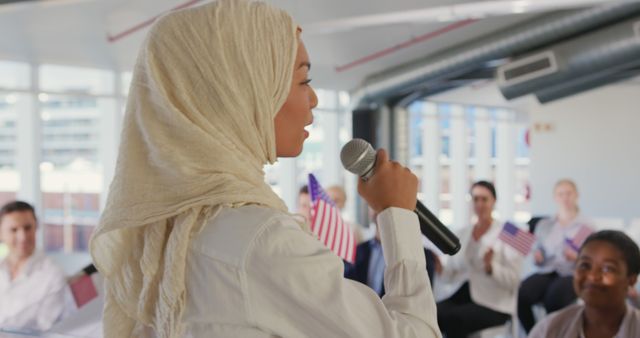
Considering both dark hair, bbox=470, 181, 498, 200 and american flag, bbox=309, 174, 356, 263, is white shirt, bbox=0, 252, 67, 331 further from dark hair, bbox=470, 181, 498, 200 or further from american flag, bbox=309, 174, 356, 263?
dark hair, bbox=470, 181, 498, 200

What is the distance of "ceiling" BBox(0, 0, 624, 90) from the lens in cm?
617

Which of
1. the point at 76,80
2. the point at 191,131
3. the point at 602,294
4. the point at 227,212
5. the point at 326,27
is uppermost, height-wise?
the point at 326,27

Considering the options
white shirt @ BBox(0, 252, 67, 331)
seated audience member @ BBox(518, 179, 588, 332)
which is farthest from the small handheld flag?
seated audience member @ BBox(518, 179, 588, 332)

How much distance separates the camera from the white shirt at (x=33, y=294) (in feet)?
13.4

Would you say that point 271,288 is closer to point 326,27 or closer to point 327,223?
point 327,223

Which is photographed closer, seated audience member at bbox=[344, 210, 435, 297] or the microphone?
the microphone

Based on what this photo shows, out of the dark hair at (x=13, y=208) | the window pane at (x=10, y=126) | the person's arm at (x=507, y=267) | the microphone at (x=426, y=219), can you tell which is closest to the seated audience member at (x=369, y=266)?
the person's arm at (x=507, y=267)

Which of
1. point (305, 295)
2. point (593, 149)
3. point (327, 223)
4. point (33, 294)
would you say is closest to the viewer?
point (305, 295)

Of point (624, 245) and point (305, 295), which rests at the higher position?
point (305, 295)

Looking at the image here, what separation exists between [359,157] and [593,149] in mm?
11293

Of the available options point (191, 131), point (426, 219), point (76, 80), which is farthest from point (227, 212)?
point (76, 80)

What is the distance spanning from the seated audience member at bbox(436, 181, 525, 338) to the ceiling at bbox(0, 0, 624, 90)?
5.74 ft

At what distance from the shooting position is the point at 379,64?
34.3 ft

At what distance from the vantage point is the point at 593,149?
1165cm
